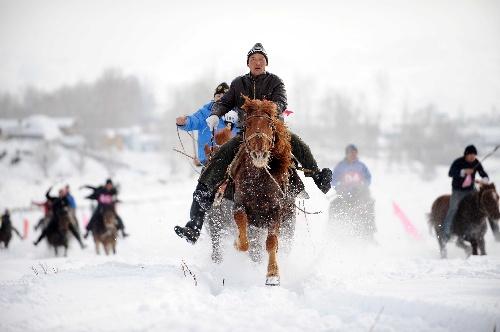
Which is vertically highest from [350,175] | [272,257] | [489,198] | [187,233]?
[350,175]

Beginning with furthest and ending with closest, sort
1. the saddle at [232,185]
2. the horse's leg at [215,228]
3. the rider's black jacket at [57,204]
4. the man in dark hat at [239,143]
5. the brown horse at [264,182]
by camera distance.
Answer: the rider's black jacket at [57,204], the horse's leg at [215,228], the man in dark hat at [239,143], the saddle at [232,185], the brown horse at [264,182]

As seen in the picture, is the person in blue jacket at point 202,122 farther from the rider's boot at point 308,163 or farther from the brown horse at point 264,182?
the brown horse at point 264,182

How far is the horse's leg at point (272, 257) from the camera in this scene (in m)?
4.35

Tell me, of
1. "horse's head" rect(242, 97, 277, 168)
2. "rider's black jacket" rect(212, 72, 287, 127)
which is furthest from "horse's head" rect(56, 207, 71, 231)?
"horse's head" rect(242, 97, 277, 168)

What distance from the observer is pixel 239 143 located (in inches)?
200

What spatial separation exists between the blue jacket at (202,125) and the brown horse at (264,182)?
175cm

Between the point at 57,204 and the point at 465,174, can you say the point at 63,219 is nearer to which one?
the point at 57,204

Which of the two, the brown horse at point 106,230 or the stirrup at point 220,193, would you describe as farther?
the brown horse at point 106,230

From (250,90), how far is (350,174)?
5.81 m

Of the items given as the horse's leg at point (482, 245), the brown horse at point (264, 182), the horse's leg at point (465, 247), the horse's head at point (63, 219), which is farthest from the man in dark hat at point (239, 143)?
the horse's head at point (63, 219)

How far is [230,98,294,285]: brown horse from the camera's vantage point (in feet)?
15.0

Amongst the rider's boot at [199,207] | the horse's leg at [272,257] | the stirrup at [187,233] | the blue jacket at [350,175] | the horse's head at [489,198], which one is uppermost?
the blue jacket at [350,175]

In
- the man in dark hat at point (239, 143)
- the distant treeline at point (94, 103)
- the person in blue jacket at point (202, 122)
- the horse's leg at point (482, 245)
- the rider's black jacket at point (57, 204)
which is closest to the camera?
the man in dark hat at point (239, 143)

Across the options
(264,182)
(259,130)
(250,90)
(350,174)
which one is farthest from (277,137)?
(350,174)
